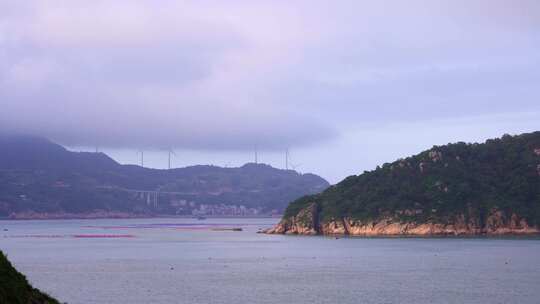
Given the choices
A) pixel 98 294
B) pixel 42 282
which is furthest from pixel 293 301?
pixel 42 282

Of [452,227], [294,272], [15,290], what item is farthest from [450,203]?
[15,290]

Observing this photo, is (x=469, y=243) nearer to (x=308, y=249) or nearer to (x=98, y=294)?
(x=308, y=249)

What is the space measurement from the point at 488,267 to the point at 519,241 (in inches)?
2196

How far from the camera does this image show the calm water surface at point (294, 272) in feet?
251

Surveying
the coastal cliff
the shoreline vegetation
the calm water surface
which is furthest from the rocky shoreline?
the shoreline vegetation

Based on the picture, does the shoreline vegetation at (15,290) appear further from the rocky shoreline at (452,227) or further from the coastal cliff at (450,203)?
the coastal cliff at (450,203)

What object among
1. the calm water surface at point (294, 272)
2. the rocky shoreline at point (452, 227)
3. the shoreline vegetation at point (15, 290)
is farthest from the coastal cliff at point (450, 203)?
the shoreline vegetation at point (15, 290)

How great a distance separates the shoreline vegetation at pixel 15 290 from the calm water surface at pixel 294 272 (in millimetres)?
30237

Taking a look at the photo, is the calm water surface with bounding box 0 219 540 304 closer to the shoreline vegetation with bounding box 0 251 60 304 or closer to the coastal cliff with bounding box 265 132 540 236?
the coastal cliff with bounding box 265 132 540 236

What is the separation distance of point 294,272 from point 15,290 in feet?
202

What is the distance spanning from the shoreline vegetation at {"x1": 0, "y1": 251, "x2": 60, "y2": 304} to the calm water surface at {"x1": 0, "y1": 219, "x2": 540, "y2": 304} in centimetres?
3024

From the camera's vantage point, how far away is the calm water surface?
76.4 meters

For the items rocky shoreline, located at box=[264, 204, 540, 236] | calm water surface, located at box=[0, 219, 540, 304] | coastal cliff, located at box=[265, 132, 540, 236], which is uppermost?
A: coastal cliff, located at box=[265, 132, 540, 236]

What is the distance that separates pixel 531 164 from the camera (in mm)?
192625
